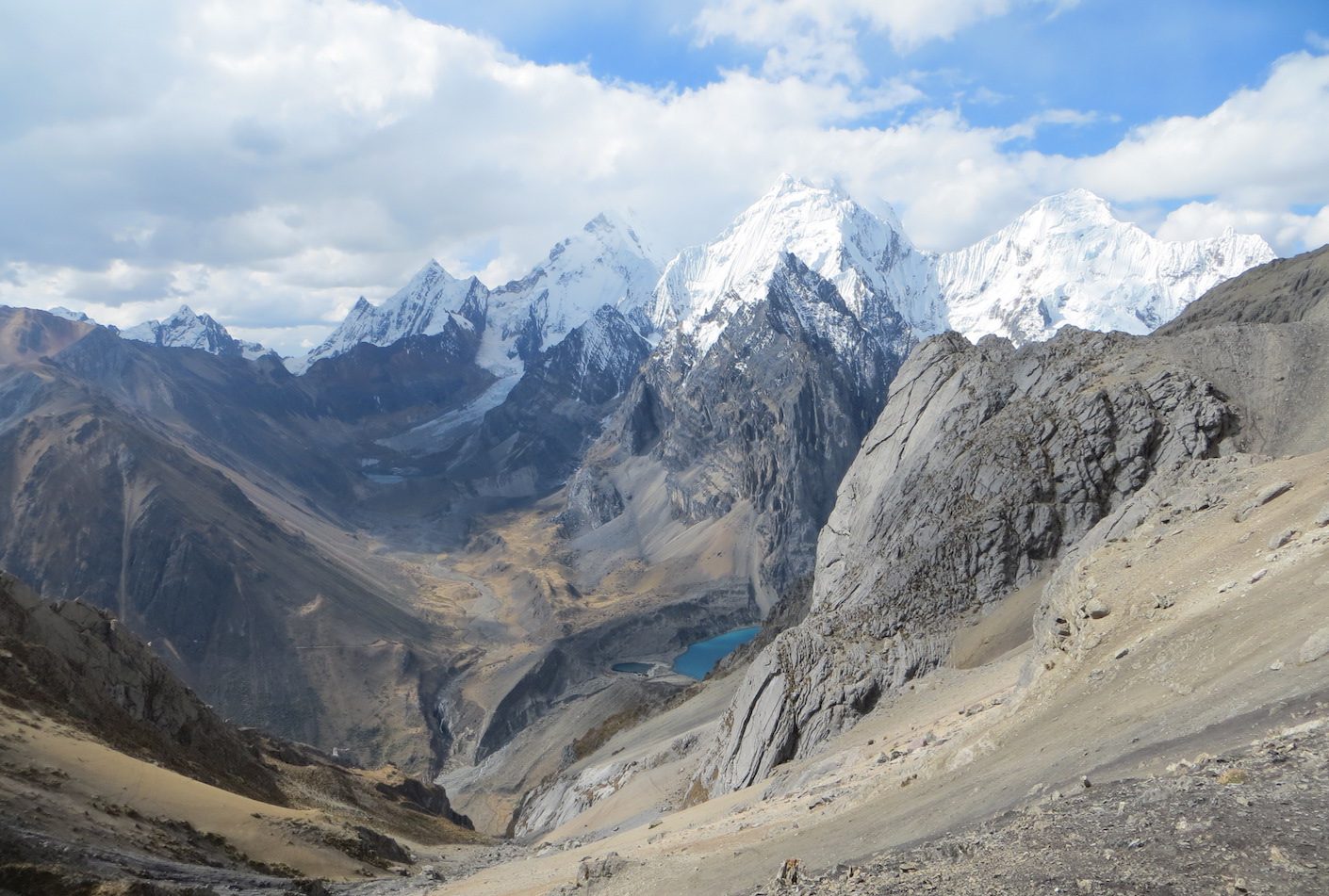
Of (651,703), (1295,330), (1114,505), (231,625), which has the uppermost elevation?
(231,625)

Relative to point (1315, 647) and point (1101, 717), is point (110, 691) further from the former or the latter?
point (1315, 647)

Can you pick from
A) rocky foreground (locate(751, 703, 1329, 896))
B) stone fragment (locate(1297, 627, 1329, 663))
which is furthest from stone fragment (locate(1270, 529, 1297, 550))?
rocky foreground (locate(751, 703, 1329, 896))

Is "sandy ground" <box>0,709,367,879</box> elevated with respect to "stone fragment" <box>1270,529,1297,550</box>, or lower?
elevated

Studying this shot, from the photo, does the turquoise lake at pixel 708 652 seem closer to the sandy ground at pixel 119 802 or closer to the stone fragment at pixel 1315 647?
the sandy ground at pixel 119 802

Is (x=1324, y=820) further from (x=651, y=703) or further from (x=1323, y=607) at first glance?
(x=651, y=703)

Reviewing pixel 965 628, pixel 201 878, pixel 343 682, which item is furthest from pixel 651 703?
pixel 201 878

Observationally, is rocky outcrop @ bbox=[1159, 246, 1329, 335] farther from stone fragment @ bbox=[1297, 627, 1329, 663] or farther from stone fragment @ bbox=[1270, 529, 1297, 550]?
stone fragment @ bbox=[1297, 627, 1329, 663]

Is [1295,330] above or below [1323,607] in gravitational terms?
above
